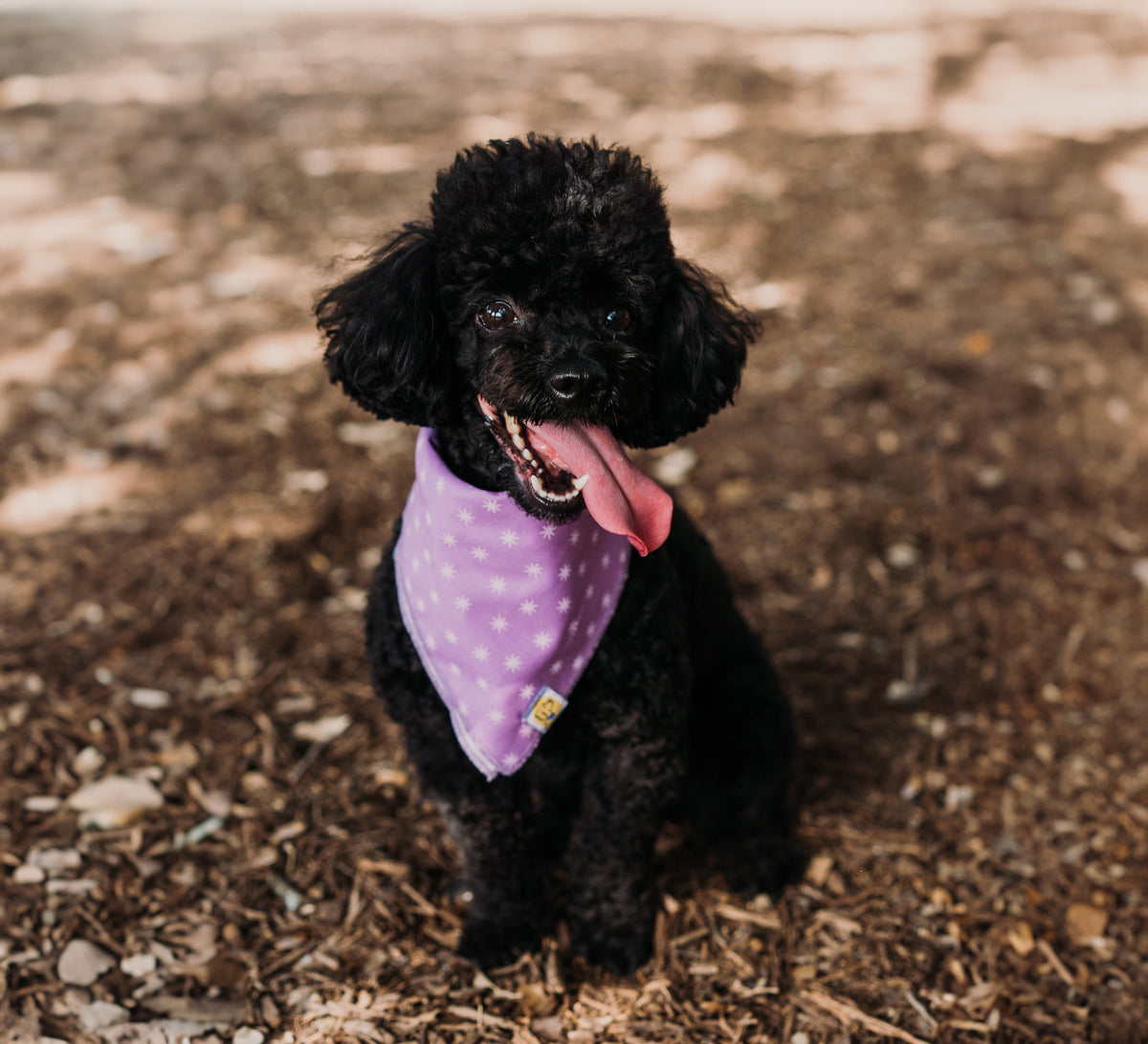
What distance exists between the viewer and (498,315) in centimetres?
220

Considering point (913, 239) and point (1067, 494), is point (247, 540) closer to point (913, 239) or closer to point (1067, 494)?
point (1067, 494)

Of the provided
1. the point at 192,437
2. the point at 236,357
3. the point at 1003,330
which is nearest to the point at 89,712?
the point at 192,437

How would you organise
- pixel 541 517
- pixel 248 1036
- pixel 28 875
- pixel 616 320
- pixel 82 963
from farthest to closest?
pixel 28 875 < pixel 82 963 < pixel 248 1036 < pixel 616 320 < pixel 541 517

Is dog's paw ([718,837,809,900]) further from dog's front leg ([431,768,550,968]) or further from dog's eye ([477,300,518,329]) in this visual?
dog's eye ([477,300,518,329])

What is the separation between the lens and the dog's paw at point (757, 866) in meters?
2.91

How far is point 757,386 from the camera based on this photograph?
17.7 ft

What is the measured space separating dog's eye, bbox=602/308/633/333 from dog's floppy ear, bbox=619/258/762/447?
0.13 meters

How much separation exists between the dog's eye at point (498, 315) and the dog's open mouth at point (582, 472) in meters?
0.18

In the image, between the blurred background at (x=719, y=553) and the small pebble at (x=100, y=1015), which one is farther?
the blurred background at (x=719, y=553)

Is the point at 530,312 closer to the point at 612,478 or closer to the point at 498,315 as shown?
the point at 498,315

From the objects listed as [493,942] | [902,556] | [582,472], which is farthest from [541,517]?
[902,556]

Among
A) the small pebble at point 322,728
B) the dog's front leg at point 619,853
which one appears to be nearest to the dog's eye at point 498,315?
the dog's front leg at point 619,853

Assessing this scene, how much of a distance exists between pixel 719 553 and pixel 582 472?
2271mm

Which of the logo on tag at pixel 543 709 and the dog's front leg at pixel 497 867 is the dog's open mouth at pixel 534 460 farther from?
the dog's front leg at pixel 497 867
